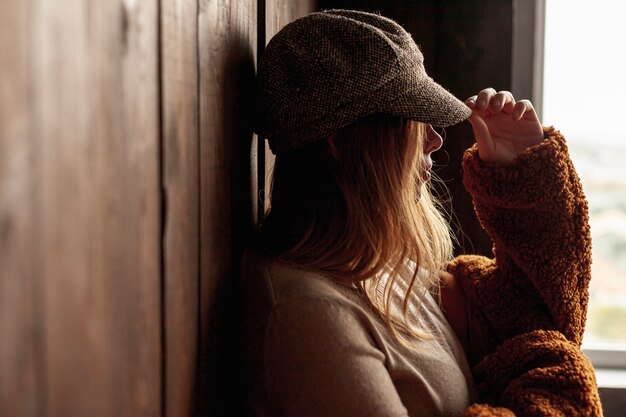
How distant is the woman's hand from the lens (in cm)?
122

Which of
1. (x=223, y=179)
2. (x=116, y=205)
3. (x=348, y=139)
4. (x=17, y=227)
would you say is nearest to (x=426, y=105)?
(x=348, y=139)

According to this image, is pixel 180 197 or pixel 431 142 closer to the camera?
pixel 180 197

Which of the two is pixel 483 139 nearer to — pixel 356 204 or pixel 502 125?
pixel 502 125

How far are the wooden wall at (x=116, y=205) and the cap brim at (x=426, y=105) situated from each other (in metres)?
0.22

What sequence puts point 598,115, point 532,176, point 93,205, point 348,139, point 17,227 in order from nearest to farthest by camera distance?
point 17,227 → point 93,205 → point 348,139 → point 532,176 → point 598,115

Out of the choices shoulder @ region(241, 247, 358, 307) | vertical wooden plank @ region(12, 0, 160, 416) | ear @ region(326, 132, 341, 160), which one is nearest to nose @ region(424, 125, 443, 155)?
ear @ region(326, 132, 341, 160)

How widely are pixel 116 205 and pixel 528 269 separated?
0.88 m

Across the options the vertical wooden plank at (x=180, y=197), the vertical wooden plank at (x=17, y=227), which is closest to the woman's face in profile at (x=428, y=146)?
the vertical wooden plank at (x=180, y=197)

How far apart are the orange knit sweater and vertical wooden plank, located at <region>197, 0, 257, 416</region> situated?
1.42ft

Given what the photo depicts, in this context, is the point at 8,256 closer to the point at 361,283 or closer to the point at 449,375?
the point at 361,283

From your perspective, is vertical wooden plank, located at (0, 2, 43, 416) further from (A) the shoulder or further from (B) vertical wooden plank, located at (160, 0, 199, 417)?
(A) the shoulder

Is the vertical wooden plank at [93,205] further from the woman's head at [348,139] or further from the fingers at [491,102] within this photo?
the fingers at [491,102]

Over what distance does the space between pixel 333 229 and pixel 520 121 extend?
0.48 metres

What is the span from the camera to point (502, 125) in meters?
1.27
